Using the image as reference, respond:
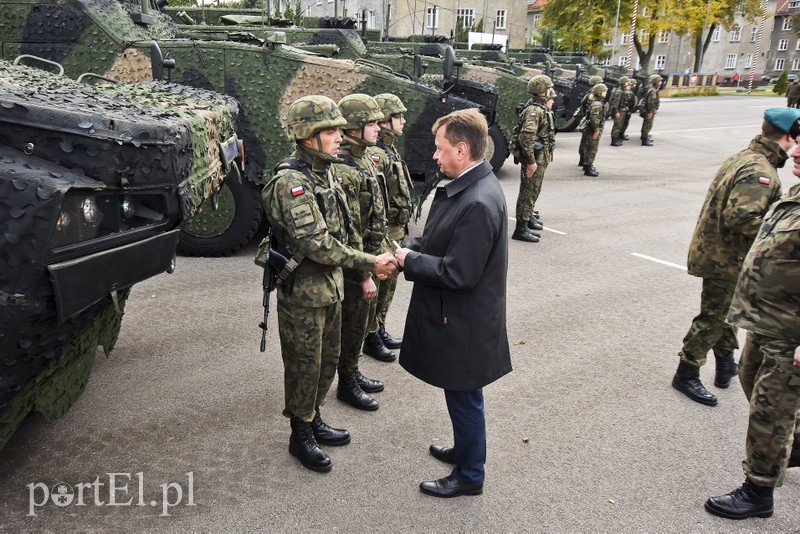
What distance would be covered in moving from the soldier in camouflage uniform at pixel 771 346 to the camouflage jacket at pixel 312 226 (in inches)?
62.2

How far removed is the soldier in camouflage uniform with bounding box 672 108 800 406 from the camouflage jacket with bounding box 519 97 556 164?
367cm

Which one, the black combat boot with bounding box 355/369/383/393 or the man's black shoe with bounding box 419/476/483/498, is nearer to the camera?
the man's black shoe with bounding box 419/476/483/498

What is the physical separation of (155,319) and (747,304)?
3.69 metres

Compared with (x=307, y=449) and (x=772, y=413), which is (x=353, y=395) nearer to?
(x=307, y=449)

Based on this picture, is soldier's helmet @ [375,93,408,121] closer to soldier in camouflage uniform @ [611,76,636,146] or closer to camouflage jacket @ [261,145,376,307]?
camouflage jacket @ [261,145,376,307]

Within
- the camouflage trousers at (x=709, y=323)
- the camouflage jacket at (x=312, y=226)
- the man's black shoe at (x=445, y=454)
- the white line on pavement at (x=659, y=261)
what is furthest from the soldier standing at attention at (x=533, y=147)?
the camouflage jacket at (x=312, y=226)

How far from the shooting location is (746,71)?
56.9 metres

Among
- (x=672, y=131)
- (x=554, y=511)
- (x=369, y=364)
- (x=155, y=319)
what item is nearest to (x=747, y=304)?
(x=554, y=511)

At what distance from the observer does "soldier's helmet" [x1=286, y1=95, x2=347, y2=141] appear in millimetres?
2965

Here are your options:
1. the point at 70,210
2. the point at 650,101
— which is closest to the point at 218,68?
the point at 70,210

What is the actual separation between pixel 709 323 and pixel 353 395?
6.61 feet

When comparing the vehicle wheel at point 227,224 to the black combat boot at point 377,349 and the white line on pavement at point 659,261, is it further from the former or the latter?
the white line on pavement at point 659,261

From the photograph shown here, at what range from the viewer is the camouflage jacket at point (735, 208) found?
3.51 m

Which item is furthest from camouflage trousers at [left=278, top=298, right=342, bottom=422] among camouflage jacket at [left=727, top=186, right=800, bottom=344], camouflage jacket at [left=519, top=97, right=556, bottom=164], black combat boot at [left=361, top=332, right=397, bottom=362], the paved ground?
camouflage jacket at [left=519, top=97, right=556, bottom=164]
